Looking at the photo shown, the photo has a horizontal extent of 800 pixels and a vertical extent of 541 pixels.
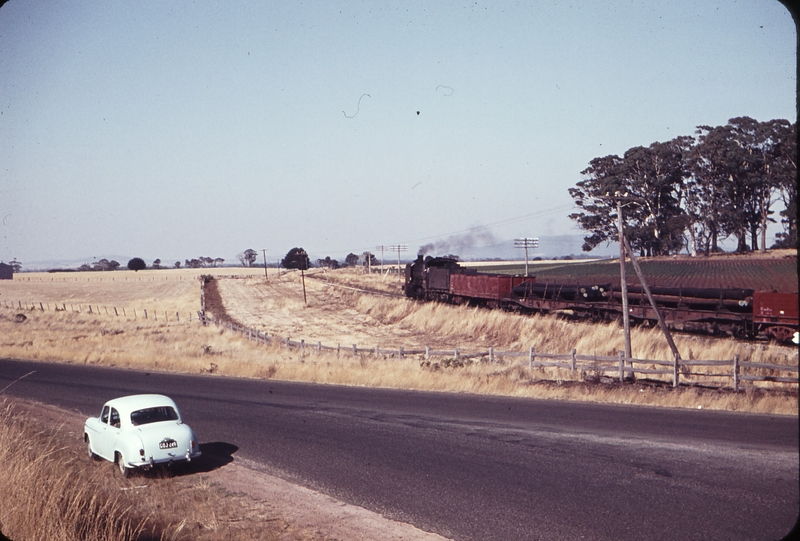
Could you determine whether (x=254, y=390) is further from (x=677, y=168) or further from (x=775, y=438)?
(x=677, y=168)

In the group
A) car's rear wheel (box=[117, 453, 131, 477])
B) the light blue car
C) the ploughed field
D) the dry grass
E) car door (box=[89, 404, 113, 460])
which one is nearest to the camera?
the dry grass

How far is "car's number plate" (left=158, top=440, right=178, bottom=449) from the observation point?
13375 millimetres

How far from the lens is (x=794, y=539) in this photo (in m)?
7.21

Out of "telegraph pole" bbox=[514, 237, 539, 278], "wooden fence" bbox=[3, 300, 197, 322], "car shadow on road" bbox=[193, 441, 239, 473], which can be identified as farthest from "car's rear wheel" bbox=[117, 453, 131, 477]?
"telegraph pole" bbox=[514, 237, 539, 278]

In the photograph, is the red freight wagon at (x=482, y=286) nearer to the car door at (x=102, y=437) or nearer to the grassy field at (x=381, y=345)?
the grassy field at (x=381, y=345)

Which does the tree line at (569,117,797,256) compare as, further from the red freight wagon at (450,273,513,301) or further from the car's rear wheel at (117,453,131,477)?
the car's rear wheel at (117,453,131,477)

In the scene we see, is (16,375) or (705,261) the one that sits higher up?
(705,261)

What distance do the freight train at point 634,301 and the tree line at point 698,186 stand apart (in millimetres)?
8280

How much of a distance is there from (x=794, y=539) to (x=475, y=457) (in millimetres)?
7991

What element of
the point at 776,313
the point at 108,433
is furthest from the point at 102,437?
the point at 776,313

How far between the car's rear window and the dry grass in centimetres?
127

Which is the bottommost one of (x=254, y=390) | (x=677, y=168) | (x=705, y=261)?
(x=254, y=390)

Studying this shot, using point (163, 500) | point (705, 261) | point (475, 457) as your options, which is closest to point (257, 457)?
point (163, 500)

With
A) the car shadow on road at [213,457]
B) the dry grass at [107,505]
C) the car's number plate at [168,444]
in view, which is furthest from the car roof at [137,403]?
the car shadow on road at [213,457]
